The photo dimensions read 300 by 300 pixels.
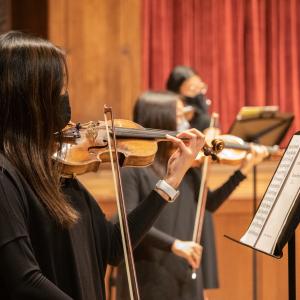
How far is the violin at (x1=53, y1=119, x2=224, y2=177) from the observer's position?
5.45 feet

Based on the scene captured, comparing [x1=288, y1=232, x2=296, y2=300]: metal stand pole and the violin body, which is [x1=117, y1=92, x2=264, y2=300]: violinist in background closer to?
the violin body

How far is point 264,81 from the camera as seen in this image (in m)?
5.02

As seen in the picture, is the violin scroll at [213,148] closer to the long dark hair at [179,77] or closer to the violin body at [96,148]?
the violin body at [96,148]

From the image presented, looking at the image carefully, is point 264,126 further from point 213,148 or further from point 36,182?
point 36,182

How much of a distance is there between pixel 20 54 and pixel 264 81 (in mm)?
3864

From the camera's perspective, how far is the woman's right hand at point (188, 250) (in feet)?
7.60

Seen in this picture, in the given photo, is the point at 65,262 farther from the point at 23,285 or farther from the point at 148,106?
the point at 148,106

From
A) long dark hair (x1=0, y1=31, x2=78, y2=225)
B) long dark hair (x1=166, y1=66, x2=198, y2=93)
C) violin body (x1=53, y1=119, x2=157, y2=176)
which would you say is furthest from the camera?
long dark hair (x1=166, y1=66, x2=198, y2=93)

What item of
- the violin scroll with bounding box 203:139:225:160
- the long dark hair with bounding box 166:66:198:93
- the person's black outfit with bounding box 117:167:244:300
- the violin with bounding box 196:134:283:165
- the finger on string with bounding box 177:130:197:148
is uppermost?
the long dark hair with bounding box 166:66:198:93

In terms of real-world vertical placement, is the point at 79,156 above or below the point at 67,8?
below

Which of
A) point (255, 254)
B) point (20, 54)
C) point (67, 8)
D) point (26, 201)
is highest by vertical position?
point (67, 8)

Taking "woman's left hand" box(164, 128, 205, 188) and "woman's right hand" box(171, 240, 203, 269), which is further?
"woman's right hand" box(171, 240, 203, 269)

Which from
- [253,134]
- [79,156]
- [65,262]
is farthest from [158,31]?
[65,262]

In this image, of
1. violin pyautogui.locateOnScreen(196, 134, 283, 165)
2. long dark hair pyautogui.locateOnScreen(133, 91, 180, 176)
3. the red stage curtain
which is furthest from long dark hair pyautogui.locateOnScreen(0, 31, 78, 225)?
the red stage curtain
